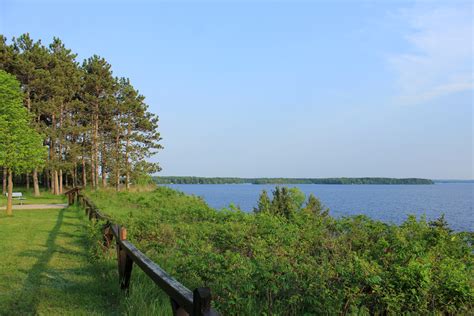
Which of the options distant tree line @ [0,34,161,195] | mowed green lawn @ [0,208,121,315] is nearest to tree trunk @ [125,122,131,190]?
distant tree line @ [0,34,161,195]

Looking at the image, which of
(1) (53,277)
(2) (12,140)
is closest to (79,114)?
(2) (12,140)

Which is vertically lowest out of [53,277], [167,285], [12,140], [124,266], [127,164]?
[53,277]

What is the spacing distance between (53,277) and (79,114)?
1698 inches

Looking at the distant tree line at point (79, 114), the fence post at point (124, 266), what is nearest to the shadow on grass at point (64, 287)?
the fence post at point (124, 266)

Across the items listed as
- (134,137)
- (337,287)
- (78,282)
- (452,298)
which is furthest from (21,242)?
(134,137)

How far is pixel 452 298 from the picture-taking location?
6082 mm

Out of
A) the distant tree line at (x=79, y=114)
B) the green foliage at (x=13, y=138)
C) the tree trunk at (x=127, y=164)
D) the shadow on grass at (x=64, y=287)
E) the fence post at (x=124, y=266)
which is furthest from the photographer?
the tree trunk at (x=127, y=164)

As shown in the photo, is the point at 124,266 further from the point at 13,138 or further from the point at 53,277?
the point at 13,138

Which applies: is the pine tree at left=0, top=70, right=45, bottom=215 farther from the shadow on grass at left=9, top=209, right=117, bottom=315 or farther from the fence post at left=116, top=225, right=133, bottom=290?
the fence post at left=116, top=225, right=133, bottom=290

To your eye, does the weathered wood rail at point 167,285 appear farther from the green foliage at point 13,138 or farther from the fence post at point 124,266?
the green foliage at point 13,138

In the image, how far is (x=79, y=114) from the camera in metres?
47.5

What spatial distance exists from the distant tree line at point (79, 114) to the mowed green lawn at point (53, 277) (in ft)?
93.7

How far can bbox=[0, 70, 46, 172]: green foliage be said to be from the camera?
19.8m

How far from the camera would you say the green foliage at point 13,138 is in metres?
19.8
